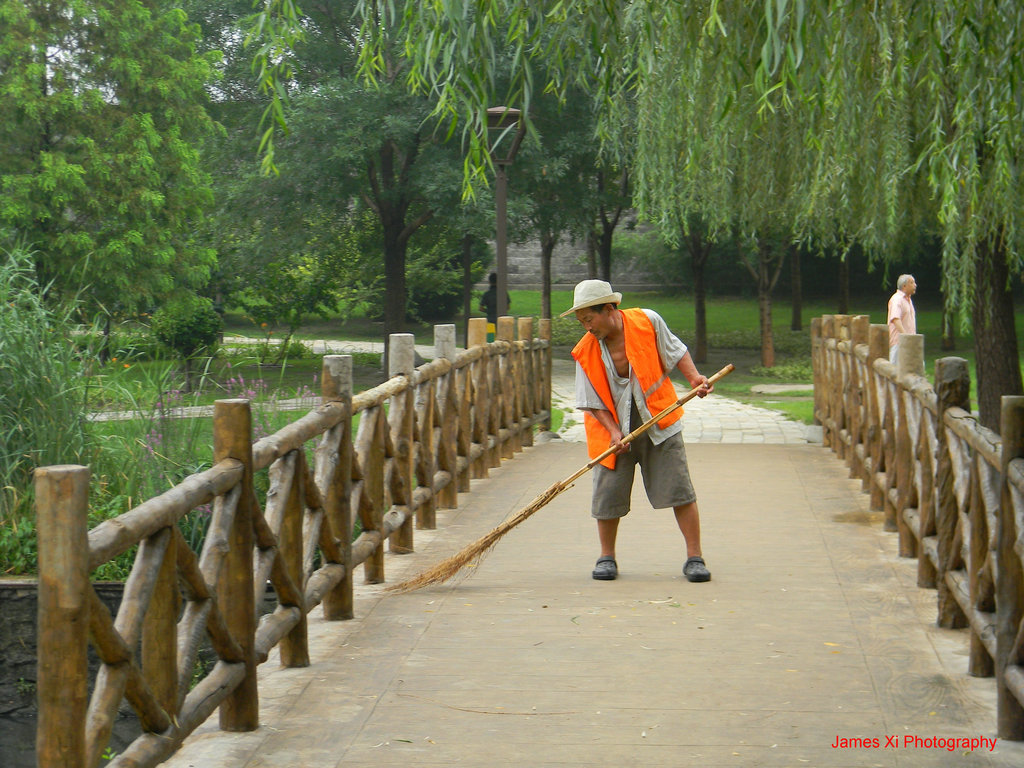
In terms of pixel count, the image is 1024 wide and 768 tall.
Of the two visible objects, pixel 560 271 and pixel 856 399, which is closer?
pixel 856 399

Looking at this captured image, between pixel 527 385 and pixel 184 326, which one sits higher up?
pixel 184 326

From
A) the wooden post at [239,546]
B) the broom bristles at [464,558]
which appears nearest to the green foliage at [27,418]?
the broom bristles at [464,558]

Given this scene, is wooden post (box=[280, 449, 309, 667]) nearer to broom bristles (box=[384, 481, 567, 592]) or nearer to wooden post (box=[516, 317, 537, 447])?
broom bristles (box=[384, 481, 567, 592])

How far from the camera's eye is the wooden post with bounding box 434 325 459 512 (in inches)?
349

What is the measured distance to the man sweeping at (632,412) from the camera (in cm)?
657

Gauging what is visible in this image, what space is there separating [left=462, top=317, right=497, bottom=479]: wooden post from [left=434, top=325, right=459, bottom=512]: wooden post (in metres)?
0.77

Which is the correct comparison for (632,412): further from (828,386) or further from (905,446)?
(828,386)

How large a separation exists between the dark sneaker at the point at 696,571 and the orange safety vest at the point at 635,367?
0.67 metres

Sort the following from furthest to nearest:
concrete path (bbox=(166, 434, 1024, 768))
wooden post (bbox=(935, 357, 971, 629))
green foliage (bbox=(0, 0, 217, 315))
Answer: green foliage (bbox=(0, 0, 217, 315)), wooden post (bbox=(935, 357, 971, 629)), concrete path (bbox=(166, 434, 1024, 768))

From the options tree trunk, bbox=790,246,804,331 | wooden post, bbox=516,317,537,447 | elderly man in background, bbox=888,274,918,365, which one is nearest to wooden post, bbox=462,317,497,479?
wooden post, bbox=516,317,537,447

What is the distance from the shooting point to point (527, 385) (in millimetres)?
13133

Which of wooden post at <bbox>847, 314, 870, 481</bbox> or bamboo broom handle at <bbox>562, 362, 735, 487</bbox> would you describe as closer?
bamboo broom handle at <bbox>562, 362, 735, 487</bbox>

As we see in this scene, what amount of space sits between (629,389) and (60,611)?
13.3ft

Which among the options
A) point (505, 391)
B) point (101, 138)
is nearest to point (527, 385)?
point (505, 391)
